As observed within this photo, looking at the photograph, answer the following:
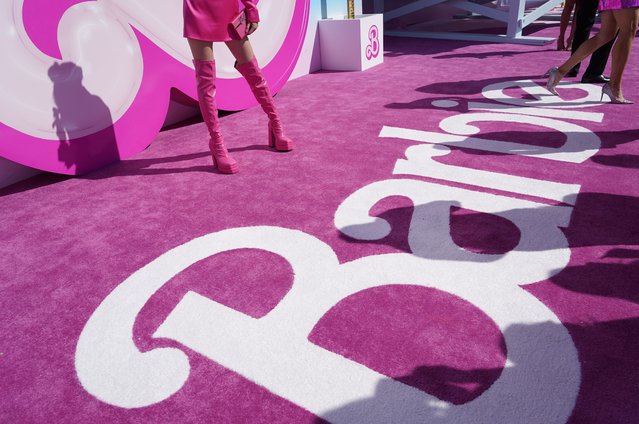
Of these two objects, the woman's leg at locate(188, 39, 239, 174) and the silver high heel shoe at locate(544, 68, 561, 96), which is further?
the silver high heel shoe at locate(544, 68, 561, 96)

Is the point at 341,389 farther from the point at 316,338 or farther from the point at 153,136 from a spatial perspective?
the point at 153,136

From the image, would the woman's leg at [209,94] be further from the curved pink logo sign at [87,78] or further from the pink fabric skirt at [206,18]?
the curved pink logo sign at [87,78]

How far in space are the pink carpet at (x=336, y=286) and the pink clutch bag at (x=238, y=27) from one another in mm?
746

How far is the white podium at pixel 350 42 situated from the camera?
5.08 m

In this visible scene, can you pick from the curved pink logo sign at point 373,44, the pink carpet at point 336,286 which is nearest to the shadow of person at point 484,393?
the pink carpet at point 336,286

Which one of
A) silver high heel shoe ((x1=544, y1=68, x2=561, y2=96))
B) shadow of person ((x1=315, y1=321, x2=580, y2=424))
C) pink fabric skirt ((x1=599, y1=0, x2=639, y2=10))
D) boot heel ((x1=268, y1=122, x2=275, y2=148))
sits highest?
pink fabric skirt ((x1=599, y1=0, x2=639, y2=10))

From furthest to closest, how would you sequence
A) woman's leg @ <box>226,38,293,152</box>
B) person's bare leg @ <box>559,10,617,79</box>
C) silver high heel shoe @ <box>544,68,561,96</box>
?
1. silver high heel shoe @ <box>544,68,561,96</box>
2. person's bare leg @ <box>559,10,617,79</box>
3. woman's leg @ <box>226,38,293,152</box>

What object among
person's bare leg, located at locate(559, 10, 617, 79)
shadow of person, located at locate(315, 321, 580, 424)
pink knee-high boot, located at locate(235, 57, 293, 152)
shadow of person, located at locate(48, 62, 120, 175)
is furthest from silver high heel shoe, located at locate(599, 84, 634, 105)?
shadow of person, located at locate(48, 62, 120, 175)

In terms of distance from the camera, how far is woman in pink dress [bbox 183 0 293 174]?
2.35 metres

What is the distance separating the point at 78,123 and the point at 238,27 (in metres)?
1.18

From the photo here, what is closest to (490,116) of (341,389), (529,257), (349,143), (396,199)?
(349,143)

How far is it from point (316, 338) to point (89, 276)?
3.32 ft

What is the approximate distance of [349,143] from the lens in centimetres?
297

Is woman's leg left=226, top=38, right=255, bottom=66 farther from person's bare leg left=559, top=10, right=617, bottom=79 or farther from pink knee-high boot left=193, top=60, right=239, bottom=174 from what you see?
person's bare leg left=559, top=10, right=617, bottom=79
